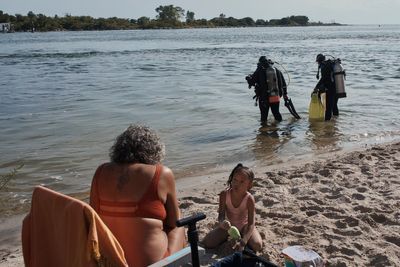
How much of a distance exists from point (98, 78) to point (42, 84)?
8.46 feet

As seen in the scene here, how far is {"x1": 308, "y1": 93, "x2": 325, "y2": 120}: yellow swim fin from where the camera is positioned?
10.6 metres

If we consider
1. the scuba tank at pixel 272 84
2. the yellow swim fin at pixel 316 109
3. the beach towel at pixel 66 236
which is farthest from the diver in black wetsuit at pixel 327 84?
the beach towel at pixel 66 236

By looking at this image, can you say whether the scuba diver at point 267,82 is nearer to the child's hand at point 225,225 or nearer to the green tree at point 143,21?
the child's hand at point 225,225

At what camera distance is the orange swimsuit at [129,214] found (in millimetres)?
3053

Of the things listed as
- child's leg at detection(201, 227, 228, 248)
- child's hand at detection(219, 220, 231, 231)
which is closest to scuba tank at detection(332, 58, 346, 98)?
child's leg at detection(201, 227, 228, 248)

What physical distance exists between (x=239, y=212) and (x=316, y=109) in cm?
684

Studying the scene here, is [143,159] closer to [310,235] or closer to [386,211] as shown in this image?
[310,235]

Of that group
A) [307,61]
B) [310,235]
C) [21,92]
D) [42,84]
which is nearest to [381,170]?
[310,235]

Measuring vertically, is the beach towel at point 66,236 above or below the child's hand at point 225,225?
above

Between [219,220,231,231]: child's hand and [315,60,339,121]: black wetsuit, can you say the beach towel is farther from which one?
[315,60,339,121]: black wetsuit

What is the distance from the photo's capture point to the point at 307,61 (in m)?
27.1

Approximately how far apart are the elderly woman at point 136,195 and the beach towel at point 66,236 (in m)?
0.43

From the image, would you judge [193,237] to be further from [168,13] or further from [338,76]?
[168,13]

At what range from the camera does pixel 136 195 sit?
3.03 meters
